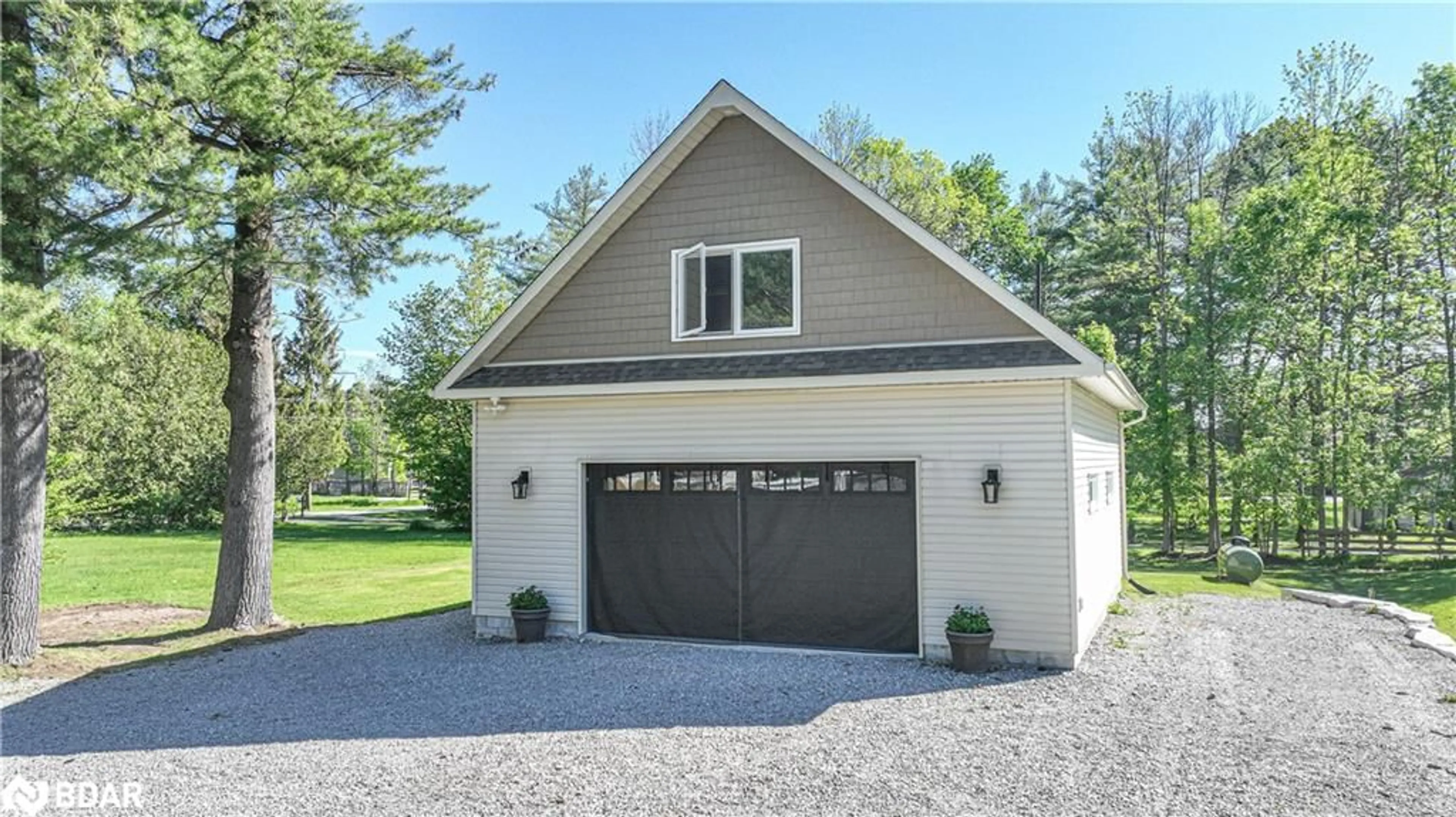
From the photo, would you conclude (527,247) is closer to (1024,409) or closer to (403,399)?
(1024,409)

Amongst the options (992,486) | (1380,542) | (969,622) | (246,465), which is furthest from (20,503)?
(1380,542)

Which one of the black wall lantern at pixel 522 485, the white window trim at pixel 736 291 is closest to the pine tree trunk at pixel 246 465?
the black wall lantern at pixel 522 485

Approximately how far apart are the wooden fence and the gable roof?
18.7 meters

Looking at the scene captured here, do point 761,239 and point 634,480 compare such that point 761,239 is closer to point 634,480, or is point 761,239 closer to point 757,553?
point 634,480

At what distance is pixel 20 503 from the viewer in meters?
9.08

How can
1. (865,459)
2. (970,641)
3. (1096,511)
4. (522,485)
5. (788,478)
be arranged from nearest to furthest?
(970,641) → (865,459) → (788,478) → (522,485) → (1096,511)

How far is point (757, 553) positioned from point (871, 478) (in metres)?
1.61

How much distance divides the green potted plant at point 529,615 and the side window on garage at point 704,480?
216cm

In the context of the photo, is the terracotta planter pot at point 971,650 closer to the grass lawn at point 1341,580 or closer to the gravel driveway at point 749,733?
the gravel driveway at point 749,733

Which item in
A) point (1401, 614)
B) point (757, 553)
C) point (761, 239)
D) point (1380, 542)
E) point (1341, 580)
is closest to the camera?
point (757, 553)

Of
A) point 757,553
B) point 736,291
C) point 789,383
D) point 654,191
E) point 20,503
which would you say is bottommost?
point 757,553

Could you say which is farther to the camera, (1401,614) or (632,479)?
(1401,614)

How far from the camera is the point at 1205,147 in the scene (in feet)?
91.9

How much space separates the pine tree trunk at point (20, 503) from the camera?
8961 millimetres
